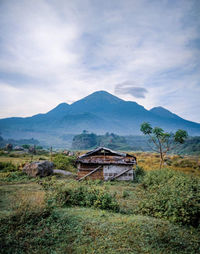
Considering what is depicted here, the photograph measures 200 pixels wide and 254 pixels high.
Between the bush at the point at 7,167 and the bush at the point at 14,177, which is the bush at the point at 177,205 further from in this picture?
the bush at the point at 7,167

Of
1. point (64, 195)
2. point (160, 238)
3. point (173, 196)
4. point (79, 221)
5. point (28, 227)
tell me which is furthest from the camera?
point (64, 195)

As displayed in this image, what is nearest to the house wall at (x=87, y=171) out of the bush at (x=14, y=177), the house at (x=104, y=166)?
the house at (x=104, y=166)

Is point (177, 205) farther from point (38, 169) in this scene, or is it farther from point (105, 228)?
point (38, 169)

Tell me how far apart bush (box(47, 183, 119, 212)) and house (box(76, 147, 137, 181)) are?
8409 mm

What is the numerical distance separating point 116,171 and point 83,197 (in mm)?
9730

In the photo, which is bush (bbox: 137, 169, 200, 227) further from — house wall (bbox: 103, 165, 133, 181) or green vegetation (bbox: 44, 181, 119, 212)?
house wall (bbox: 103, 165, 133, 181)

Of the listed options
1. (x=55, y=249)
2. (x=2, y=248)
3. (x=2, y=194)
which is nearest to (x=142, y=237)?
(x=55, y=249)

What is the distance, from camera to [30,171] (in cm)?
2031

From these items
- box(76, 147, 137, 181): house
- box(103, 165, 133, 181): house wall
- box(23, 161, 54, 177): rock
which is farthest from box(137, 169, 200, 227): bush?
box(23, 161, 54, 177): rock

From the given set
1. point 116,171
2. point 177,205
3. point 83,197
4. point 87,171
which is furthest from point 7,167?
point 177,205

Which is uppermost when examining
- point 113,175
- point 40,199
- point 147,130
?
point 147,130

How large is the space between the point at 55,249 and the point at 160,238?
3.48 meters

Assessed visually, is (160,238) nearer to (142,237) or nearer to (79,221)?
(142,237)

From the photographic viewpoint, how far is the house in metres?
19.1
